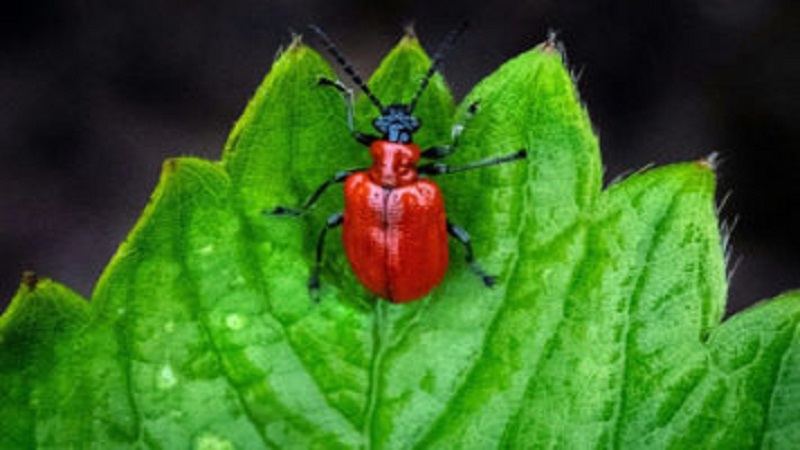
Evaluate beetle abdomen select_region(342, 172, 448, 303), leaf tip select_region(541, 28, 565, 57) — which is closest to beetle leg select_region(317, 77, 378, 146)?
beetle abdomen select_region(342, 172, 448, 303)

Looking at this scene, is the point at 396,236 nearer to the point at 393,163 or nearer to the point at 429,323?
the point at 393,163

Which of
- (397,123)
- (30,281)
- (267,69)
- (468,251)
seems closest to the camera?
(30,281)

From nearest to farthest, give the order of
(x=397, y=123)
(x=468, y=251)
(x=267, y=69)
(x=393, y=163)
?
(x=468, y=251) → (x=397, y=123) → (x=393, y=163) → (x=267, y=69)

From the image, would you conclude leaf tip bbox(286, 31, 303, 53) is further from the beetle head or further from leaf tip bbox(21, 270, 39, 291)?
leaf tip bbox(21, 270, 39, 291)

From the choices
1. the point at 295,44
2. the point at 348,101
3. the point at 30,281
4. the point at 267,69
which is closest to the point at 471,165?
the point at 348,101

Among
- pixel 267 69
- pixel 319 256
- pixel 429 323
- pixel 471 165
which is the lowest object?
pixel 429 323

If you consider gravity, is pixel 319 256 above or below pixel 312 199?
below

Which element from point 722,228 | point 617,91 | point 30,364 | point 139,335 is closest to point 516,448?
point 722,228

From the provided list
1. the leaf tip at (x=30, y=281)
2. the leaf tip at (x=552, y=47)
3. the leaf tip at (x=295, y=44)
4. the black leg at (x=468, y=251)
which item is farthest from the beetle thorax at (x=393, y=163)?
the leaf tip at (x=30, y=281)

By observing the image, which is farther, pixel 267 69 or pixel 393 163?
pixel 267 69
